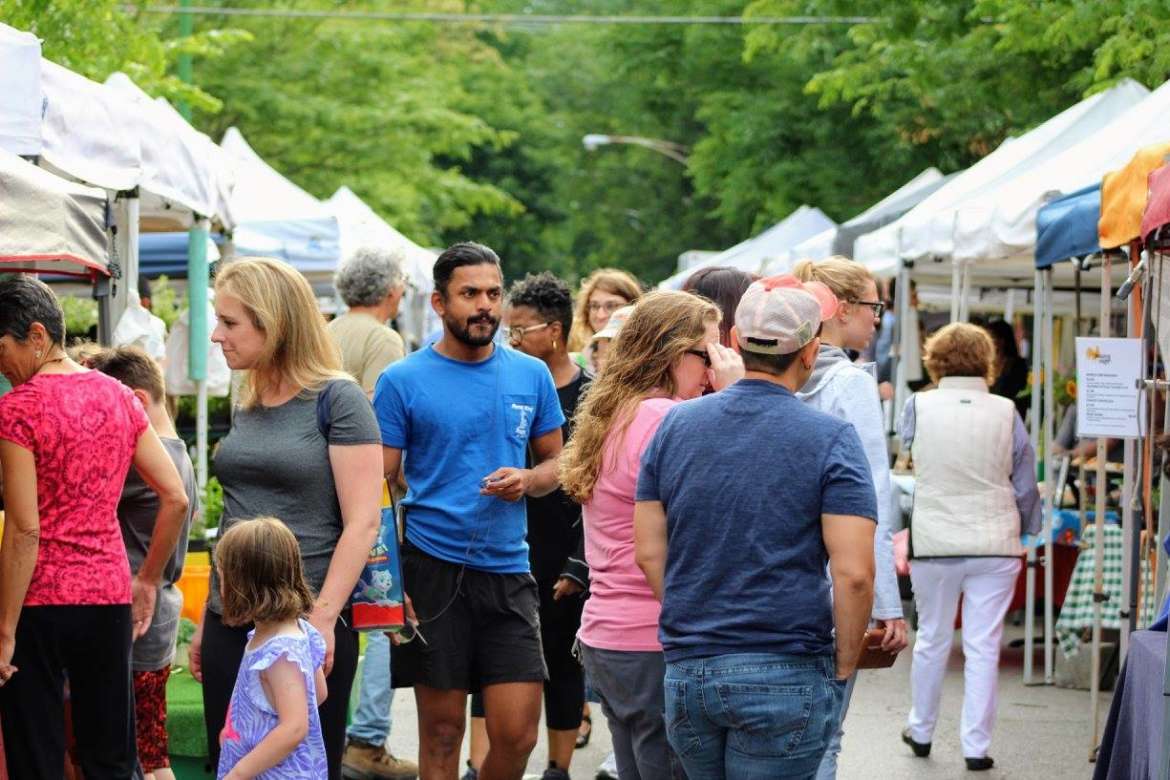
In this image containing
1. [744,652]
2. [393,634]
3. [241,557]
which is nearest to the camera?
[744,652]

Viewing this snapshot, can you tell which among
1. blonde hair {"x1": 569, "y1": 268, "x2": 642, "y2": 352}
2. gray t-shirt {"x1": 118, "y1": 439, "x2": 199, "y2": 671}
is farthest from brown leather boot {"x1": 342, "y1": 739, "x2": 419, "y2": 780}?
blonde hair {"x1": 569, "y1": 268, "x2": 642, "y2": 352}

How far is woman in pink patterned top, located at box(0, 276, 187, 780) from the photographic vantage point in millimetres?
5102

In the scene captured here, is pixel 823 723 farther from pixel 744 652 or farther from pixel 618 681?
pixel 618 681

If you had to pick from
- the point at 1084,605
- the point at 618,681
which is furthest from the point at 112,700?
the point at 1084,605

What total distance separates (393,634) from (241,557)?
893mm

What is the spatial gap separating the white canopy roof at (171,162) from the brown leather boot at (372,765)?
8.62 ft

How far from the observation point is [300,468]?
4.90 metres

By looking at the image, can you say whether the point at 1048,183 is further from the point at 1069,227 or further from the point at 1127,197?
the point at 1127,197

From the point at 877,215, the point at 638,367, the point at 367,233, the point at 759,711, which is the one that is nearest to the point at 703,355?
the point at 638,367

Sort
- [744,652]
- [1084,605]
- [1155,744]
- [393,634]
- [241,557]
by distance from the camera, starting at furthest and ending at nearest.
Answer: [1084,605], [393,634], [1155,744], [241,557], [744,652]

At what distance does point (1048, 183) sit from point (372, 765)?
5105mm

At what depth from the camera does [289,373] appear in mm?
4969

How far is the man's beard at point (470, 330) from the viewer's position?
5.79m

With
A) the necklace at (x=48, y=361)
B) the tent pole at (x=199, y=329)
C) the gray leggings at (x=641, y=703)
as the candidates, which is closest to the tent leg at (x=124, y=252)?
the tent pole at (x=199, y=329)
